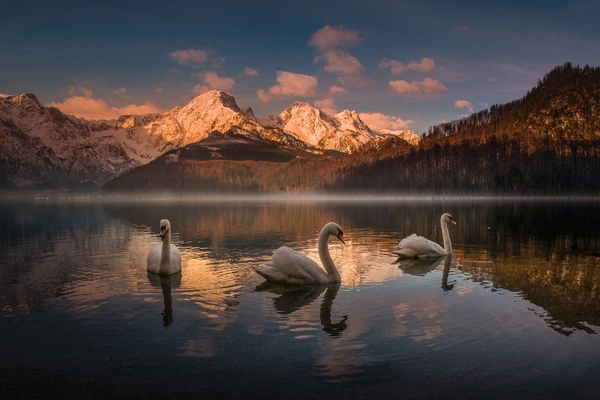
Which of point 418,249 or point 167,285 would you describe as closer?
point 167,285

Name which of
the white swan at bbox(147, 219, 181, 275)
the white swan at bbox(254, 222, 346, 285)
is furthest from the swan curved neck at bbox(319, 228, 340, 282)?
the white swan at bbox(147, 219, 181, 275)

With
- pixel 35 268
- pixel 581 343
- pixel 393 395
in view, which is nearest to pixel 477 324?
pixel 581 343

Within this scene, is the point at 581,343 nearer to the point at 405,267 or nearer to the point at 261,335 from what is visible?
the point at 261,335

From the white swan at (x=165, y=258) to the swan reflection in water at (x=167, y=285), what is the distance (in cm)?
20

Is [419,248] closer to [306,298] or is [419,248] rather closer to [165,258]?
[306,298]

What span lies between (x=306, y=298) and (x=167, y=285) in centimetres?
599

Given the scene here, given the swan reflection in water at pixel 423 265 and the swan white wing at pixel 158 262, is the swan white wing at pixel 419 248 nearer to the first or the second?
the swan reflection in water at pixel 423 265

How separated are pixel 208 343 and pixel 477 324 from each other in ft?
23.9

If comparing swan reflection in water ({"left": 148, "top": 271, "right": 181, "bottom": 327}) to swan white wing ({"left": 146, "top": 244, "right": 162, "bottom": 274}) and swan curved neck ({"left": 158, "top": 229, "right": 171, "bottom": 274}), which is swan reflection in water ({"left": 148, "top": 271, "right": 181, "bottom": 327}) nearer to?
swan white wing ({"left": 146, "top": 244, "right": 162, "bottom": 274})

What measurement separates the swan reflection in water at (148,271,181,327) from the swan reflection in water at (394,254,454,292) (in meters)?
10.3

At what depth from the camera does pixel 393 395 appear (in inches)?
335

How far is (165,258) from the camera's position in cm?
2008

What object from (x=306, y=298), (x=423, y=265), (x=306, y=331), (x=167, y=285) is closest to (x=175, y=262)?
(x=167, y=285)

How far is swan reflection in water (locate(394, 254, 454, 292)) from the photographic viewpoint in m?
21.1
